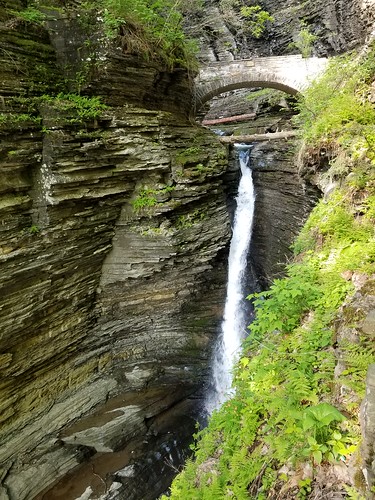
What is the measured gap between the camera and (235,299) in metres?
10.2

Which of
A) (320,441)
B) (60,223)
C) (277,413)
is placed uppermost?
(60,223)

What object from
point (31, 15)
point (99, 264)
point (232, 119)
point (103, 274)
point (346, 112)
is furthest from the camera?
point (232, 119)

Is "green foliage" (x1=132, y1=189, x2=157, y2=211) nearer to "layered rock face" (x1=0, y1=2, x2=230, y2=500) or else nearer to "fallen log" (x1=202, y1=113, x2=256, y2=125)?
"layered rock face" (x1=0, y1=2, x2=230, y2=500)

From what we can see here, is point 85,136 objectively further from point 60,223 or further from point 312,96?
point 312,96

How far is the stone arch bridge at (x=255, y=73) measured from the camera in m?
11.7

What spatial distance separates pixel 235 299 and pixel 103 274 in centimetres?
440

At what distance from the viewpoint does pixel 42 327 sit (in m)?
7.19

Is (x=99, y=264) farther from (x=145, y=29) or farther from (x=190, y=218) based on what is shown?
(x=145, y=29)

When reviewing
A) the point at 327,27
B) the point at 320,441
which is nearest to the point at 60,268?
the point at 320,441

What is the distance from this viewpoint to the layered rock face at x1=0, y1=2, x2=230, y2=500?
6.34 metres

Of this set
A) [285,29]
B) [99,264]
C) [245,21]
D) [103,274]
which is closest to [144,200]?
[99,264]

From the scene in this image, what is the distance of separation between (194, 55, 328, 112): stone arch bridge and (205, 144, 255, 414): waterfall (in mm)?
2701

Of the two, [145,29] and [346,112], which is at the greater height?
[145,29]

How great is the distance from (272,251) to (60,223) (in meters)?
6.92
